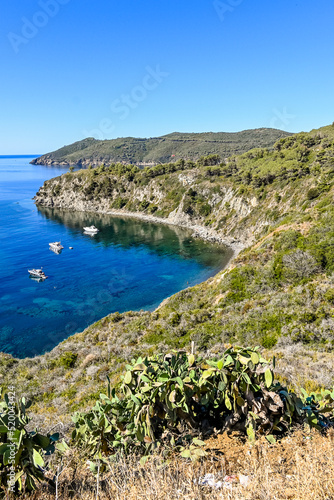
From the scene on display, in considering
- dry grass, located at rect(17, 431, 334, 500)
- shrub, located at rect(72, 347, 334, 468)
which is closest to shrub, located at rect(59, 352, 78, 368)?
shrub, located at rect(72, 347, 334, 468)

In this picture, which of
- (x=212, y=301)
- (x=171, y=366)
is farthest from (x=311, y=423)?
(x=212, y=301)

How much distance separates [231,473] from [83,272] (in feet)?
166

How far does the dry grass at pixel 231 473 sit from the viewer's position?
3449mm

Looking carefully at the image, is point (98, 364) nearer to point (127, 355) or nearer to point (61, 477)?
point (127, 355)

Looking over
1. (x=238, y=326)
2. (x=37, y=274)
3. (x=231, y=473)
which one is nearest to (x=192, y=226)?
(x=37, y=274)

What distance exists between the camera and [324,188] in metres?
42.0

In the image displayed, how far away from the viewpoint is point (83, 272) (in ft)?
170

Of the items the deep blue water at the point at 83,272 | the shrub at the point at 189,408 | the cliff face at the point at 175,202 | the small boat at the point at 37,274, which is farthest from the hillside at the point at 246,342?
the small boat at the point at 37,274

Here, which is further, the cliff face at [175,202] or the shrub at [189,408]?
the cliff face at [175,202]

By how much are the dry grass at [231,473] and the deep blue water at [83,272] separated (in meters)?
28.4

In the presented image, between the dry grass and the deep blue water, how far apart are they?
93.1ft

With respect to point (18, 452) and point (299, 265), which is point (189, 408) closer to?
point (18, 452)

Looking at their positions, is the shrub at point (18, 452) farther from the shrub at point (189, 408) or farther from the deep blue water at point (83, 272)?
the deep blue water at point (83, 272)

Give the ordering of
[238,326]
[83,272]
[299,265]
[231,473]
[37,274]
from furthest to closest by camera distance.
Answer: [83,272]
[37,274]
[299,265]
[238,326]
[231,473]
